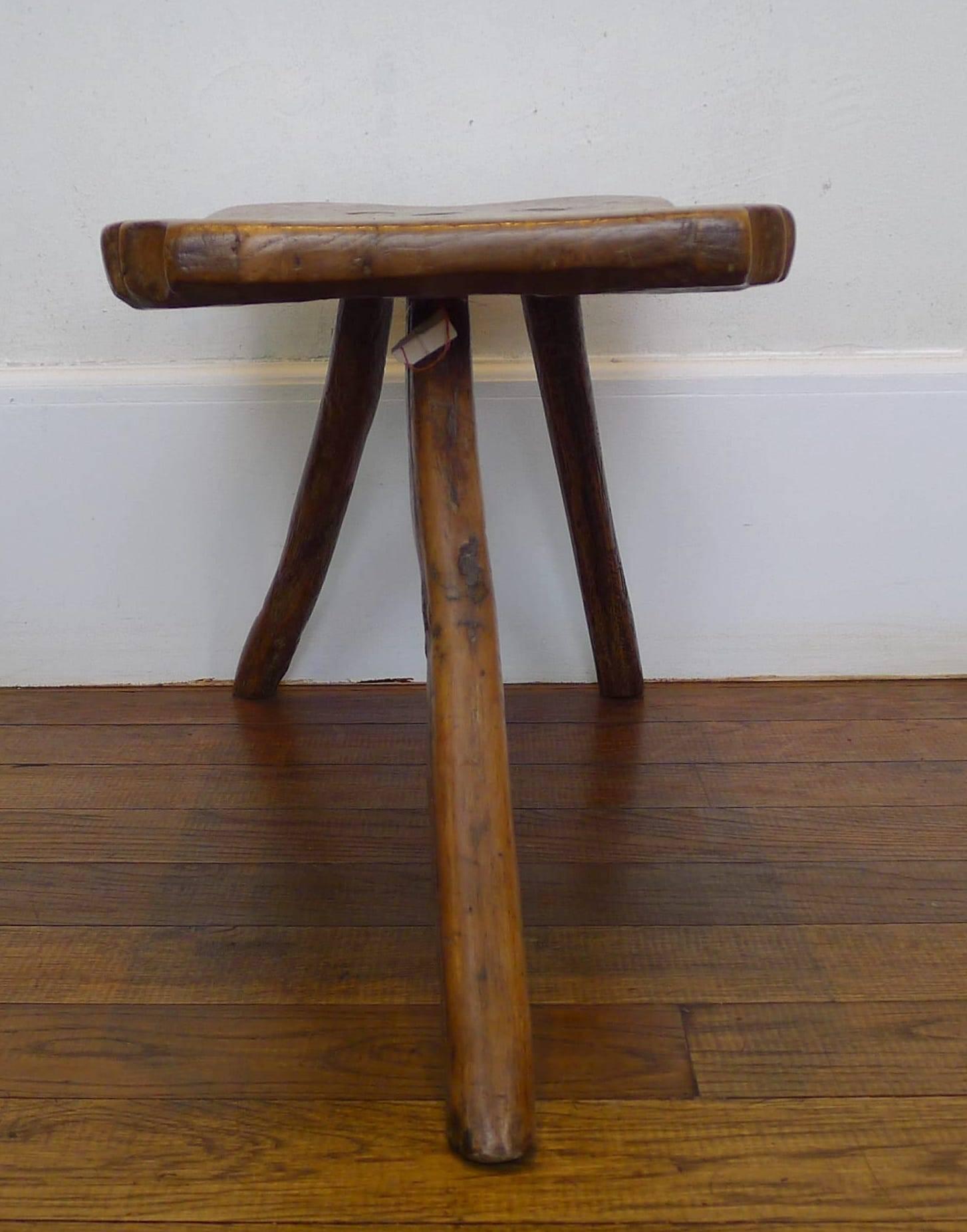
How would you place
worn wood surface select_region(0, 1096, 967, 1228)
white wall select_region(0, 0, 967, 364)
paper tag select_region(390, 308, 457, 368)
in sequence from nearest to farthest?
1. worn wood surface select_region(0, 1096, 967, 1228)
2. paper tag select_region(390, 308, 457, 368)
3. white wall select_region(0, 0, 967, 364)

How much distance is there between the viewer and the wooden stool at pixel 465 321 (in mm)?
582

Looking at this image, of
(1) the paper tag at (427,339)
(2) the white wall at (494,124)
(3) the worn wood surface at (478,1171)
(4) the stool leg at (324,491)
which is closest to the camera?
(3) the worn wood surface at (478,1171)

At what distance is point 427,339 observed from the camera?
0.68m

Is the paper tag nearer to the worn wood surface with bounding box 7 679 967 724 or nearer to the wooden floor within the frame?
the wooden floor

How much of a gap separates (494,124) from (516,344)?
0.66 ft

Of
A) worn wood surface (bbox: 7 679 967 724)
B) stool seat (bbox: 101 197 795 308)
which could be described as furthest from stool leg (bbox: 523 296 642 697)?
stool seat (bbox: 101 197 795 308)

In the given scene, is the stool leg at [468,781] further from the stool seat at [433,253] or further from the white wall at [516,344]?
the white wall at [516,344]

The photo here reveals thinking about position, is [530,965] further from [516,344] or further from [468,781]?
[516,344]

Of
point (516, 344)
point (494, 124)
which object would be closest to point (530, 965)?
point (516, 344)

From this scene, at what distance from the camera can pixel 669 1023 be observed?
701 mm

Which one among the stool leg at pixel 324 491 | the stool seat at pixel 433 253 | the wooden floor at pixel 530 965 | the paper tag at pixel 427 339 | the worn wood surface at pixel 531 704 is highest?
the stool seat at pixel 433 253

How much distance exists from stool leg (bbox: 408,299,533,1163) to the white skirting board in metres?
0.45

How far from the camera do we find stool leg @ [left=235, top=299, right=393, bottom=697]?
94cm

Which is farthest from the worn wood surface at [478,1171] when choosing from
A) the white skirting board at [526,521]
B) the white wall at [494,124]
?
the white wall at [494,124]
